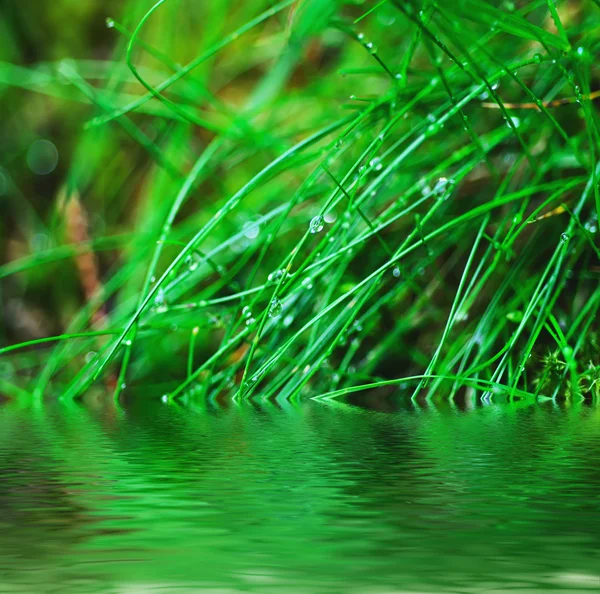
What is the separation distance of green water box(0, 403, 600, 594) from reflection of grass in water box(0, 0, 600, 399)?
22 cm

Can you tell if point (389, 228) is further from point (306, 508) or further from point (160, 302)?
point (306, 508)

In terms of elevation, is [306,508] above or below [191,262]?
below

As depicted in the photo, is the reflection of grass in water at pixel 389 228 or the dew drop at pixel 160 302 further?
the dew drop at pixel 160 302

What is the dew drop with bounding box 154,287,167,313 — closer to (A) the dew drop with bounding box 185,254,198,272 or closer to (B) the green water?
(A) the dew drop with bounding box 185,254,198,272

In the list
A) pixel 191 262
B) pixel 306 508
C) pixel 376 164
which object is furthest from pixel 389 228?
pixel 306 508

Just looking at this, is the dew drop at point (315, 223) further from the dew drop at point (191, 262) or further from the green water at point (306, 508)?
the green water at point (306, 508)

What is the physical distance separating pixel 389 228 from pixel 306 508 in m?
0.83

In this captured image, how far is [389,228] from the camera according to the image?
1.20 meters

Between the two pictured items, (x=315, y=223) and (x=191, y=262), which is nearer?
(x=315, y=223)

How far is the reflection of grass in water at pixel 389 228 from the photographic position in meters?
0.95

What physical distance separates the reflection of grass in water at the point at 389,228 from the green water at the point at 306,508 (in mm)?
217

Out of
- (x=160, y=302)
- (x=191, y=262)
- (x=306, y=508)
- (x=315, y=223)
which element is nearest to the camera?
(x=306, y=508)

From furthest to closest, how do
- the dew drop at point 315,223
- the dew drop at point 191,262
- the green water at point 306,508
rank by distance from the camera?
1. the dew drop at point 191,262
2. the dew drop at point 315,223
3. the green water at point 306,508

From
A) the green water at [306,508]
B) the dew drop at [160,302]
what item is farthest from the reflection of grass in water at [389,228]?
the green water at [306,508]
